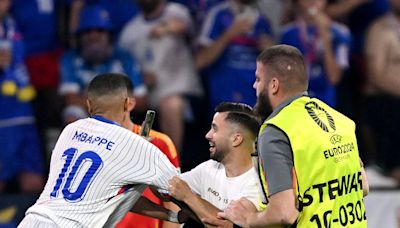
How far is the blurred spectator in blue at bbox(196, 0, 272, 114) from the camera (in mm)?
9711

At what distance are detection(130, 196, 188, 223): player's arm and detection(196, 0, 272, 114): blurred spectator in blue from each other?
3.66m

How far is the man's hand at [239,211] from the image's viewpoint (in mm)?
5598

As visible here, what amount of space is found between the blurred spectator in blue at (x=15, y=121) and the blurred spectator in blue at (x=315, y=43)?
2506 mm

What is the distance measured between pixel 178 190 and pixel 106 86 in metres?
0.75

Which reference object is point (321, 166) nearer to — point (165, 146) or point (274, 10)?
point (165, 146)

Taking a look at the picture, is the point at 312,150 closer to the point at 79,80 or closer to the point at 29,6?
the point at 79,80

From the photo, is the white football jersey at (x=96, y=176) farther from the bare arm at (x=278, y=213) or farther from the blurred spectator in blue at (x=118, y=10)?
the blurred spectator in blue at (x=118, y=10)

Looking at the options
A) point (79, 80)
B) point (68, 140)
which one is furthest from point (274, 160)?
point (79, 80)

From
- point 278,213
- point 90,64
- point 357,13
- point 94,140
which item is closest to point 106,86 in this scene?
point 94,140

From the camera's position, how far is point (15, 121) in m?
9.46

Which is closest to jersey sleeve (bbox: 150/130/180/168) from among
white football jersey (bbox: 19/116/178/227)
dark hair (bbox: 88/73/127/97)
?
dark hair (bbox: 88/73/127/97)

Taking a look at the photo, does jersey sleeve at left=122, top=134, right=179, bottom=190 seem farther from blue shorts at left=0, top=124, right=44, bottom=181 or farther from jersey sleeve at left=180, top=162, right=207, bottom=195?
blue shorts at left=0, top=124, right=44, bottom=181

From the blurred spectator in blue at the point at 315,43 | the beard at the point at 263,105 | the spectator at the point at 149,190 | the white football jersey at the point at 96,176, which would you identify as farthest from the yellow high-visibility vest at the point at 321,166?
the blurred spectator in blue at the point at 315,43

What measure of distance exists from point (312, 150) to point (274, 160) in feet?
0.73
